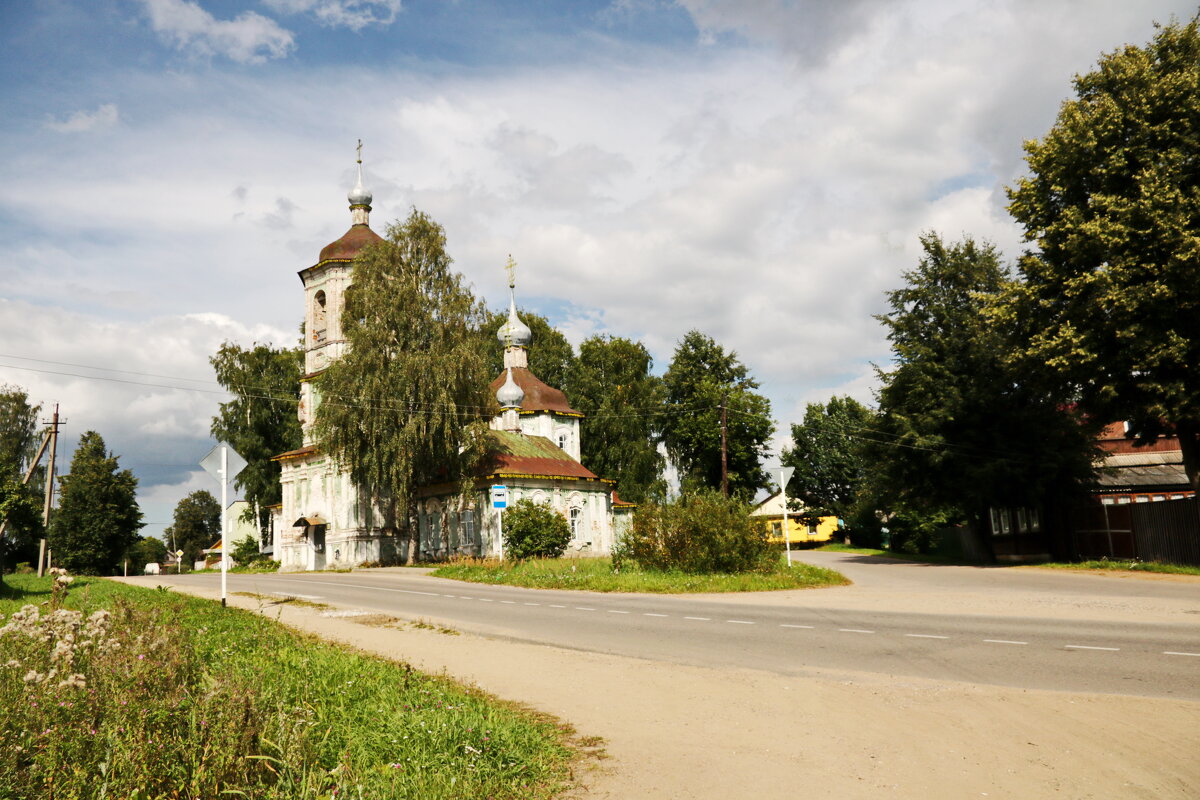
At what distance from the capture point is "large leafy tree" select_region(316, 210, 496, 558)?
37.7 m

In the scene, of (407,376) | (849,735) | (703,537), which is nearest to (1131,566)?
(703,537)

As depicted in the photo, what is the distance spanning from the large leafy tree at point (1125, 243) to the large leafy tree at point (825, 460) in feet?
135

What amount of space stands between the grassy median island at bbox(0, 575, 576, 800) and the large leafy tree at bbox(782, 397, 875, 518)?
60314 millimetres

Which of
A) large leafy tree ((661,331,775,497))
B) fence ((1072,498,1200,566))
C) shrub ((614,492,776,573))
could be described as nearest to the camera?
shrub ((614,492,776,573))

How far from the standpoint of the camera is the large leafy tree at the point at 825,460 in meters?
67.0

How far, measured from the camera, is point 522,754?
5613 millimetres

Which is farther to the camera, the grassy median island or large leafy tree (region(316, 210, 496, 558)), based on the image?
large leafy tree (region(316, 210, 496, 558))

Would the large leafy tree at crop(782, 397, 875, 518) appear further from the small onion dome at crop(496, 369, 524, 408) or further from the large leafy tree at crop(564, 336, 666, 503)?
the small onion dome at crop(496, 369, 524, 408)

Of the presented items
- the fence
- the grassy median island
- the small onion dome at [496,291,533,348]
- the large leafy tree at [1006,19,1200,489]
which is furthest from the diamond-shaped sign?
the small onion dome at [496,291,533,348]

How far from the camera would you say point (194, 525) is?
115688 mm

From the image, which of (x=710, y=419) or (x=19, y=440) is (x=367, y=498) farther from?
(x=19, y=440)

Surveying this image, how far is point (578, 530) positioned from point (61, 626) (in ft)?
130

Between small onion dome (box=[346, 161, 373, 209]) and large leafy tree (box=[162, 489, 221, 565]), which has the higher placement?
small onion dome (box=[346, 161, 373, 209])

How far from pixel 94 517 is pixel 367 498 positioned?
16109mm
